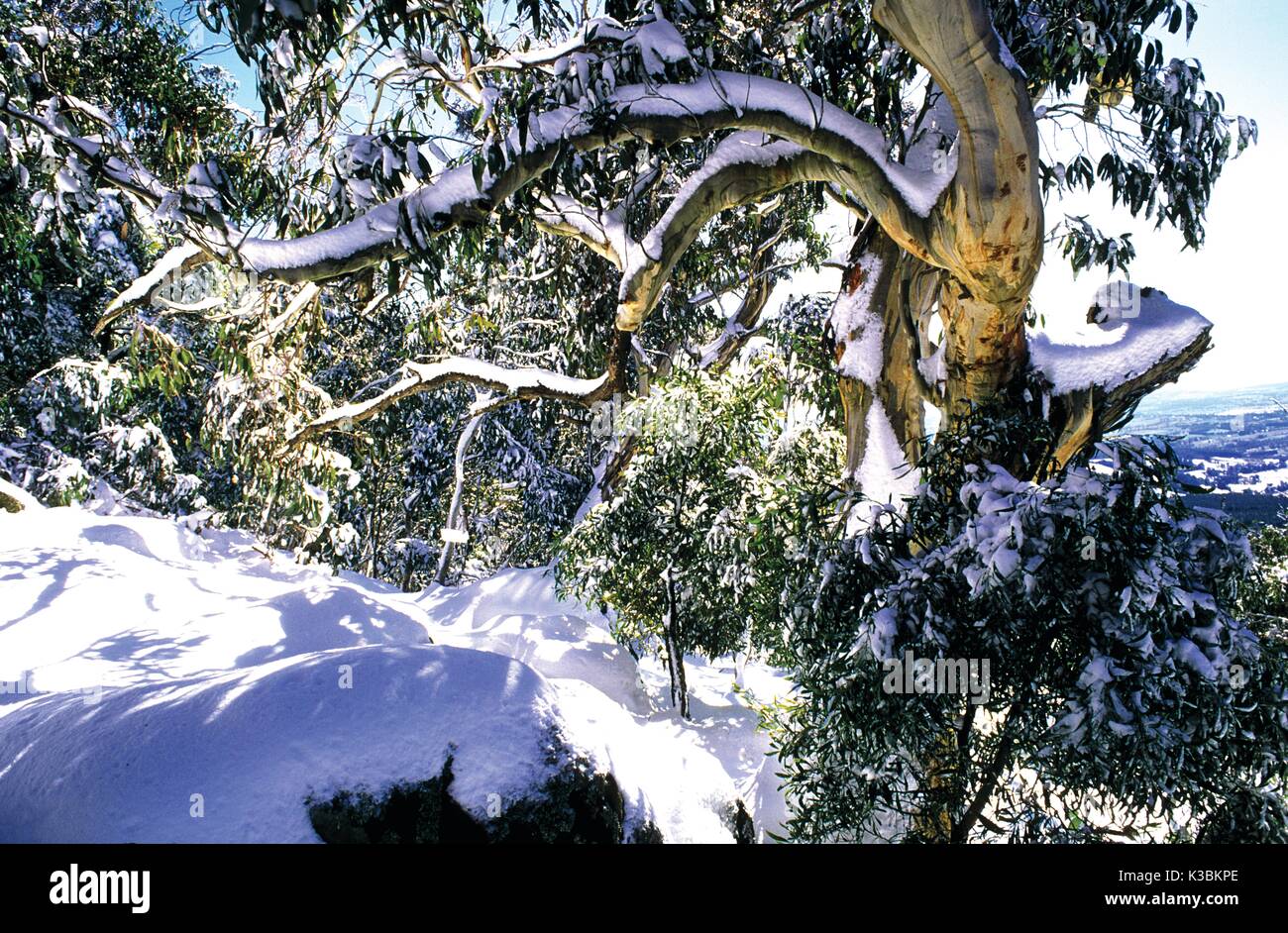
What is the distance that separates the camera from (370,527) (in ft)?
58.4

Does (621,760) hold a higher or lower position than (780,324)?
lower

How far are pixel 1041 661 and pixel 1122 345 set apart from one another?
6.47 feet

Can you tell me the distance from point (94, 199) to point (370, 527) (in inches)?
589

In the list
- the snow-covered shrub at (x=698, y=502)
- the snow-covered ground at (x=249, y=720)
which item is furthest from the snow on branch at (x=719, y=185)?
the snow-covered ground at (x=249, y=720)

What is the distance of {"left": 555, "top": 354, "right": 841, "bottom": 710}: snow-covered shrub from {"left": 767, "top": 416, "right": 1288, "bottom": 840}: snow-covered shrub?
1.93 metres

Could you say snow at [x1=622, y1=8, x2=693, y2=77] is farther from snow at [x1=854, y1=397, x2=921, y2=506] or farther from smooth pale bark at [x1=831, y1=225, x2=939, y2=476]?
snow at [x1=854, y1=397, x2=921, y2=506]

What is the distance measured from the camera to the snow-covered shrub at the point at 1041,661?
7.45ft

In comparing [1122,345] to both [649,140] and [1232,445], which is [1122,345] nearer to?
[1232,445]

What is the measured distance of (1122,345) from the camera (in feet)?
12.0

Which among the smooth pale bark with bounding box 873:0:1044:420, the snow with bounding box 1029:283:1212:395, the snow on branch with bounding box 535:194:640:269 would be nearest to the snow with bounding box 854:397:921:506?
the smooth pale bark with bounding box 873:0:1044:420

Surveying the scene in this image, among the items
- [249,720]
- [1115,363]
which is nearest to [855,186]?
[1115,363]

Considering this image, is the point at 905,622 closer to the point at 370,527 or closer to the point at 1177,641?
the point at 1177,641

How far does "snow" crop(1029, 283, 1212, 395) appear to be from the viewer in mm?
3562
